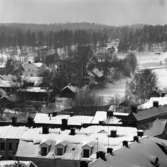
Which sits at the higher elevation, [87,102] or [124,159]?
[124,159]

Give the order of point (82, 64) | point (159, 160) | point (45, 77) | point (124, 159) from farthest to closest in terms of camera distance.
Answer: point (82, 64) < point (45, 77) < point (159, 160) < point (124, 159)

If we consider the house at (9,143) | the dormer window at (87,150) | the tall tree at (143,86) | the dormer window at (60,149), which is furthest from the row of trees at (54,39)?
the dormer window at (87,150)

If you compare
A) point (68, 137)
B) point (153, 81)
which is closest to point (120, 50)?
point (153, 81)

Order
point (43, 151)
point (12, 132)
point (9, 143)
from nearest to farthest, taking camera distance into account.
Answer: point (43, 151) < point (9, 143) < point (12, 132)

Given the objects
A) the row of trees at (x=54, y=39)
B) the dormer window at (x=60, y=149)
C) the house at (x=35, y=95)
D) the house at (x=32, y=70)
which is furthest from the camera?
the row of trees at (x=54, y=39)

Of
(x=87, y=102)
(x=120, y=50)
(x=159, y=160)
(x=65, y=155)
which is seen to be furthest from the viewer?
(x=120, y=50)

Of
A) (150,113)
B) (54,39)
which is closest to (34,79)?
(150,113)

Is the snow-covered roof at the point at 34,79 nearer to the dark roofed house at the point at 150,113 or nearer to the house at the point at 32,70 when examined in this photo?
the house at the point at 32,70

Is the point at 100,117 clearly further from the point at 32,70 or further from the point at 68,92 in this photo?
the point at 32,70

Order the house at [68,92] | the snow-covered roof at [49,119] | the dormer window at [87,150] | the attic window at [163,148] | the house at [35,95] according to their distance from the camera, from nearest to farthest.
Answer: the attic window at [163,148] < the dormer window at [87,150] < the snow-covered roof at [49,119] < the house at [35,95] < the house at [68,92]

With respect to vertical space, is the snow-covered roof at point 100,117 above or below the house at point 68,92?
above

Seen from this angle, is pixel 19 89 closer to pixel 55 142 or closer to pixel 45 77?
pixel 45 77
